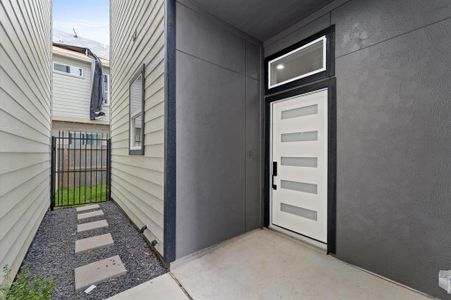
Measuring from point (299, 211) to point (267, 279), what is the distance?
1.18 metres

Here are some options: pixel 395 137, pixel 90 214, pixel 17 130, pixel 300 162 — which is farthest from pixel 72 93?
pixel 395 137

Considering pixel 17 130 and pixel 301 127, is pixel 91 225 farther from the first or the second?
pixel 301 127

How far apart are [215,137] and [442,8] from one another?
2.49 metres

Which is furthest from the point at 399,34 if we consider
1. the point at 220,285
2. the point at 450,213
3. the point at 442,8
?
the point at 220,285

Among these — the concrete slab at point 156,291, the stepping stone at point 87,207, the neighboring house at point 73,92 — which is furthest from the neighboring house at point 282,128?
the neighboring house at point 73,92

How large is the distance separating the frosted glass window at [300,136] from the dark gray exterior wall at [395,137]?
0.36m

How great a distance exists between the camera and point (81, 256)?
2.57m

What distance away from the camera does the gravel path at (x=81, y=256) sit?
79.2 inches

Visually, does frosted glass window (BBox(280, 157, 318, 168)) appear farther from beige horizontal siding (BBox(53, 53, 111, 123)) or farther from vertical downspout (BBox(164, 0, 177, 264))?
beige horizontal siding (BBox(53, 53, 111, 123))

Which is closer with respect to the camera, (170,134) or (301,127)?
(170,134)

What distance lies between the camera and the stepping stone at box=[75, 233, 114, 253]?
277 centimetres

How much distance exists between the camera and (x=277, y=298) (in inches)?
71.7

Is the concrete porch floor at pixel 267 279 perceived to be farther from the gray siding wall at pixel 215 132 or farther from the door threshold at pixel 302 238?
the gray siding wall at pixel 215 132

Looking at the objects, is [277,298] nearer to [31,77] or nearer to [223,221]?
[223,221]
